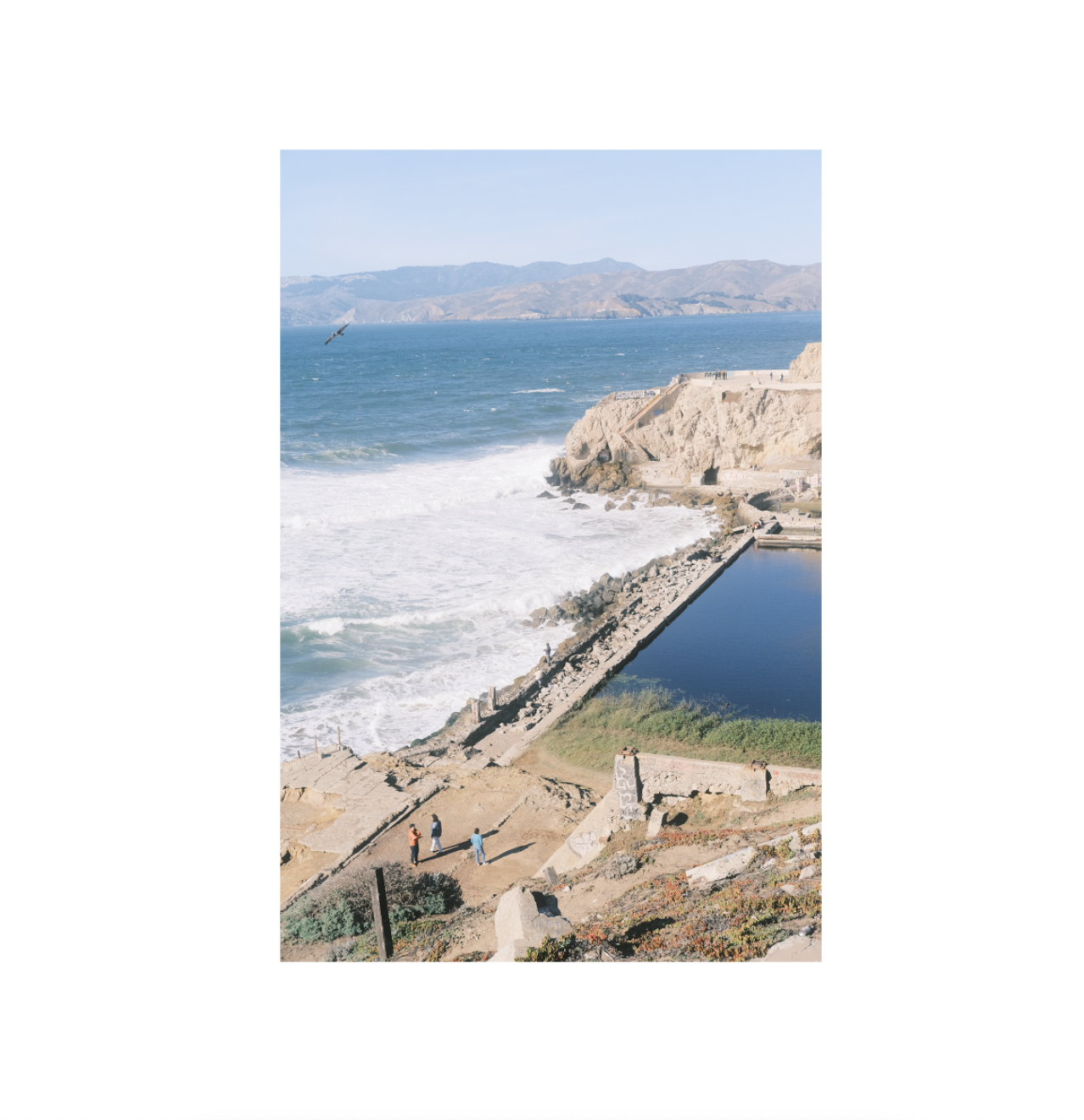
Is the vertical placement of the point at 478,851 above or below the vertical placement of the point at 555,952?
above

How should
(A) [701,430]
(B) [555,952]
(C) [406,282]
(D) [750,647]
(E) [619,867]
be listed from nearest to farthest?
(B) [555,952] < (E) [619,867] < (D) [750,647] < (C) [406,282] < (A) [701,430]

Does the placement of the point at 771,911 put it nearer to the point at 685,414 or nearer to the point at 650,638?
the point at 650,638

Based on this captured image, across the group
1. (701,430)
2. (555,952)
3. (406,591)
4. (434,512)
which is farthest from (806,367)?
(555,952)

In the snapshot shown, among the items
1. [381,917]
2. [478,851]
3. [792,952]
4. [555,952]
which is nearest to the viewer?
[792,952]

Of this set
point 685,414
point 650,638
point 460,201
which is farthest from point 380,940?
point 685,414

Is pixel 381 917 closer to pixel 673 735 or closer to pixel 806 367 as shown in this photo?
pixel 673 735

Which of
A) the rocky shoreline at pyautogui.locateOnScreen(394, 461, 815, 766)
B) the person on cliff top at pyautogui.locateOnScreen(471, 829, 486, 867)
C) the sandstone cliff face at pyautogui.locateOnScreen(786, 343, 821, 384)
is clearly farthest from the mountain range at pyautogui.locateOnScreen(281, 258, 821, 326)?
the person on cliff top at pyautogui.locateOnScreen(471, 829, 486, 867)

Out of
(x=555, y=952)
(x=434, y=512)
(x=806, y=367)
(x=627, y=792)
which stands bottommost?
(x=555, y=952)
